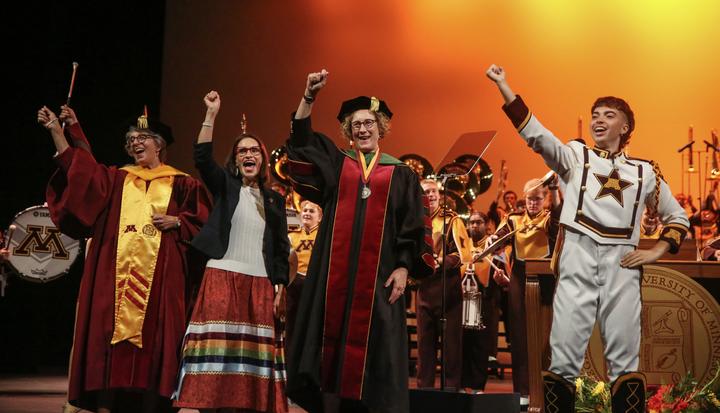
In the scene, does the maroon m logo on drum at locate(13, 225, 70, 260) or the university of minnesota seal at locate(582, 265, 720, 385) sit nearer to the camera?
the university of minnesota seal at locate(582, 265, 720, 385)

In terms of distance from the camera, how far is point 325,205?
4.55 metres

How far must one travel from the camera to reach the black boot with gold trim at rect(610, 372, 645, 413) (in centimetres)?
443

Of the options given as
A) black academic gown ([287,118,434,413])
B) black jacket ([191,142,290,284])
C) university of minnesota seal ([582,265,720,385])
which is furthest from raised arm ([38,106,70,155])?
university of minnesota seal ([582,265,720,385])

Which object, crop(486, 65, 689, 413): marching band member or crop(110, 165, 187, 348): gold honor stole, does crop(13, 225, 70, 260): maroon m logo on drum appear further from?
crop(486, 65, 689, 413): marching band member

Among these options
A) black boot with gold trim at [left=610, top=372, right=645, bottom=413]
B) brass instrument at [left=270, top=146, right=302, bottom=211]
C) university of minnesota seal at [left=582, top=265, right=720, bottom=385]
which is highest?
brass instrument at [left=270, top=146, right=302, bottom=211]

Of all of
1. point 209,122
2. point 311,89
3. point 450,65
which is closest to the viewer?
point 311,89

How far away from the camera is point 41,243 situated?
791 cm

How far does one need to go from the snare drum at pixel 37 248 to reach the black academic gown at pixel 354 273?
416 cm

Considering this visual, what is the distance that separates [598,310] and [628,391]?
405 millimetres

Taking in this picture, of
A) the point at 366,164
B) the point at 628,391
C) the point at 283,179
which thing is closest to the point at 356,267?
the point at 366,164

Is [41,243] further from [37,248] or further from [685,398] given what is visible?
[685,398]

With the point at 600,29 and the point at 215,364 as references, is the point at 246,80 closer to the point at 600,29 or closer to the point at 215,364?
the point at 600,29

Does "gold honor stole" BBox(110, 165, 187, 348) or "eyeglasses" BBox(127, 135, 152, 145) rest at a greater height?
"eyeglasses" BBox(127, 135, 152, 145)

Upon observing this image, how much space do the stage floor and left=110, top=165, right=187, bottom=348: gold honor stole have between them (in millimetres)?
1248
